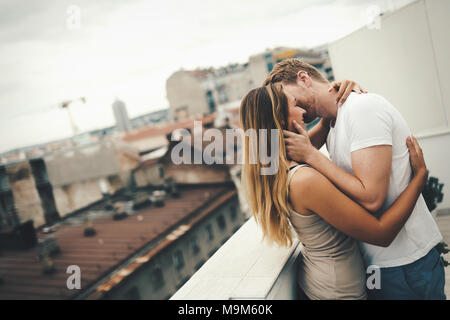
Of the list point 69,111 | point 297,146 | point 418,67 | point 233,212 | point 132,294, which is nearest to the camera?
point 297,146

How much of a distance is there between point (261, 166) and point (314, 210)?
0.88 ft

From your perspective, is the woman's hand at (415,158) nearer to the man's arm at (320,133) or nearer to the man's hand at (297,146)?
the man's hand at (297,146)

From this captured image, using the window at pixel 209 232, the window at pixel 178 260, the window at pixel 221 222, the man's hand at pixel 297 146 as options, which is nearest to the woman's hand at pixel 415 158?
the man's hand at pixel 297 146

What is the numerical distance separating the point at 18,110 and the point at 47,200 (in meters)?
7.23

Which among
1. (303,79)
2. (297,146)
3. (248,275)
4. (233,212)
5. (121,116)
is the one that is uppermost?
(121,116)

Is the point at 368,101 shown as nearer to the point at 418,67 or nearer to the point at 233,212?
the point at 418,67

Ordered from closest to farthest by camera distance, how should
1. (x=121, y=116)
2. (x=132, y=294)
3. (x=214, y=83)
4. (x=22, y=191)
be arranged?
1. (x=132, y=294)
2. (x=22, y=191)
3. (x=121, y=116)
4. (x=214, y=83)

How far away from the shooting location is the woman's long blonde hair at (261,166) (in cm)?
115

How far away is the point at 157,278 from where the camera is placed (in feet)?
40.2

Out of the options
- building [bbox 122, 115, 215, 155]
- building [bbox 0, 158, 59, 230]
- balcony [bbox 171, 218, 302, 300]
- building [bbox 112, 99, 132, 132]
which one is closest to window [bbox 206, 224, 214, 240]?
building [bbox 0, 158, 59, 230]

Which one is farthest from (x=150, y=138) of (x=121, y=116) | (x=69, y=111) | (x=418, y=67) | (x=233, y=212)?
(x=418, y=67)

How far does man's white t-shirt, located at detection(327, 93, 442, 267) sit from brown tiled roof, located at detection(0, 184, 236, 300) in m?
10.8
